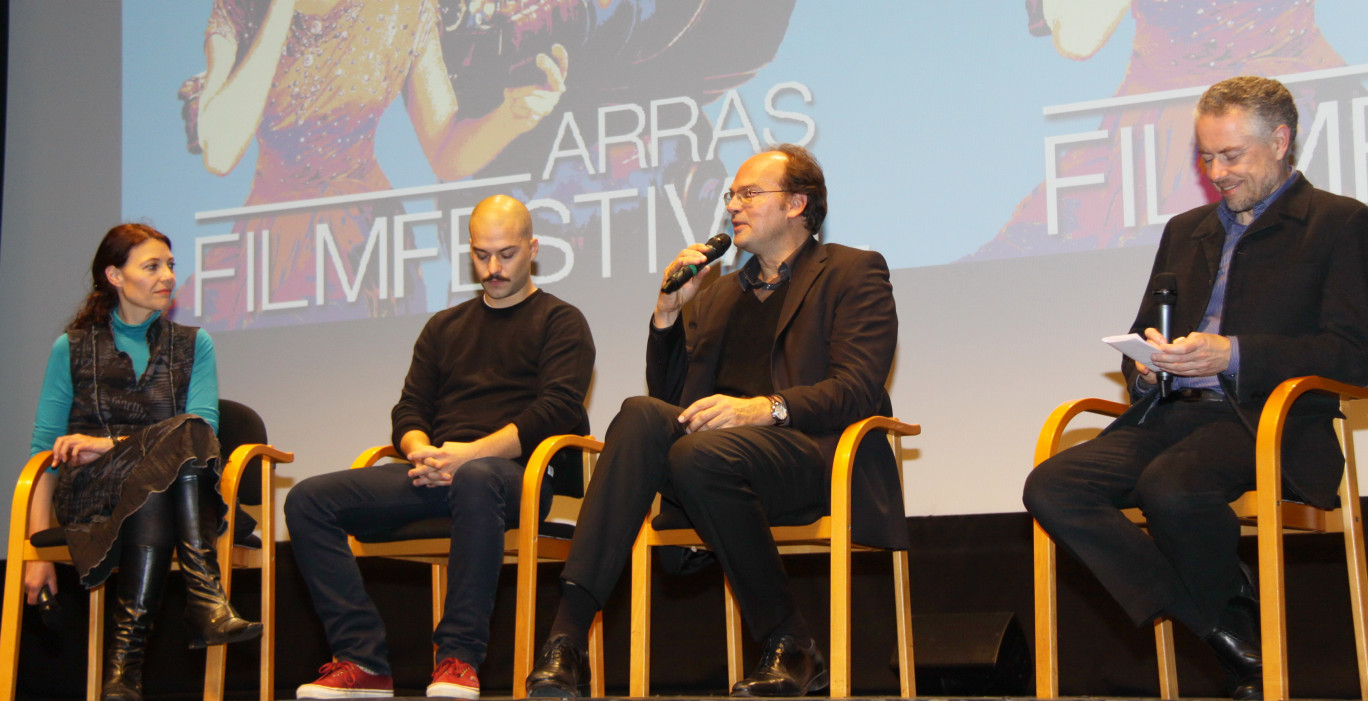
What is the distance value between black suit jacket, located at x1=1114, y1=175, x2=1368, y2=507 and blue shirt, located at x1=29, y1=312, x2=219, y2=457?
205 centimetres

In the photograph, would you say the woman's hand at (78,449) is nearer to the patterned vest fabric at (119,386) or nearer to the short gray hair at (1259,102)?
the patterned vest fabric at (119,386)

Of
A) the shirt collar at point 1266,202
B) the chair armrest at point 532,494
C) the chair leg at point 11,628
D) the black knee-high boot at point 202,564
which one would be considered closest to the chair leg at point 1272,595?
the shirt collar at point 1266,202

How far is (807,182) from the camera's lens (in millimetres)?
2787

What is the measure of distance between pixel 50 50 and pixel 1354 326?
3949 millimetres

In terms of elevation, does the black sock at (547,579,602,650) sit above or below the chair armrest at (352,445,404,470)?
below

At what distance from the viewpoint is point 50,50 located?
4230 millimetres

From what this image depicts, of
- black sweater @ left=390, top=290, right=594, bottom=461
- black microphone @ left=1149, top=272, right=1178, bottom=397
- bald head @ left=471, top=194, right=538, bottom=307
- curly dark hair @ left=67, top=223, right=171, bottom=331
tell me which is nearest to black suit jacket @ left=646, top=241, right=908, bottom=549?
black sweater @ left=390, top=290, right=594, bottom=461

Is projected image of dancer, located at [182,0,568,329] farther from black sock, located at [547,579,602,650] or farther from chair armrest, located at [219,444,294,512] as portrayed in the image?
black sock, located at [547,579,602,650]

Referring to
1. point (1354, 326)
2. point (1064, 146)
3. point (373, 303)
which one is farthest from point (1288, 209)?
point (373, 303)

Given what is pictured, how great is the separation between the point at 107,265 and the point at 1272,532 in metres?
2.58

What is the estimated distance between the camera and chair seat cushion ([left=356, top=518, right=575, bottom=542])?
2.71 m

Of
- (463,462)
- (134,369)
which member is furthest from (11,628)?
(463,462)

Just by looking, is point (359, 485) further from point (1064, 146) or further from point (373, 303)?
point (1064, 146)

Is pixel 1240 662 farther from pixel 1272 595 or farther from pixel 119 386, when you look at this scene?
pixel 119 386
